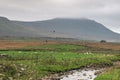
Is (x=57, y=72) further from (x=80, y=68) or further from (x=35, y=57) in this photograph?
(x=35, y=57)

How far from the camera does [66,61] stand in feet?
239

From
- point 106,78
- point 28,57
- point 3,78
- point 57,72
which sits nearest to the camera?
point 3,78

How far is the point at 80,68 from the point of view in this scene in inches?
2808

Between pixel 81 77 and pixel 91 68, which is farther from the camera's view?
pixel 91 68

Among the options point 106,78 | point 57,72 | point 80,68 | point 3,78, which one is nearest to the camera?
point 3,78

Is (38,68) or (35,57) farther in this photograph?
(35,57)

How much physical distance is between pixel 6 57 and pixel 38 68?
14289 mm

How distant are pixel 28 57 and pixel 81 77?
2136 cm

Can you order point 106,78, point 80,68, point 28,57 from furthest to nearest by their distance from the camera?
point 28,57 → point 80,68 → point 106,78

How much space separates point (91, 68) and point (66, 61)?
5.65m

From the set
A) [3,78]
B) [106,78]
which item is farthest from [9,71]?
[106,78]

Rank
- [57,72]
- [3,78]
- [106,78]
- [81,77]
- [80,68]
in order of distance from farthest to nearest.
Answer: [80,68] < [57,72] < [81,77] < [106,78] < [3,78]

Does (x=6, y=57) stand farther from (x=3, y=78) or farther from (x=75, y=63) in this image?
(x=3, y=78)

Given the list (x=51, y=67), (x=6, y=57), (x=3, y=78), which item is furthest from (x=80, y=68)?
(x=3, y=78)
